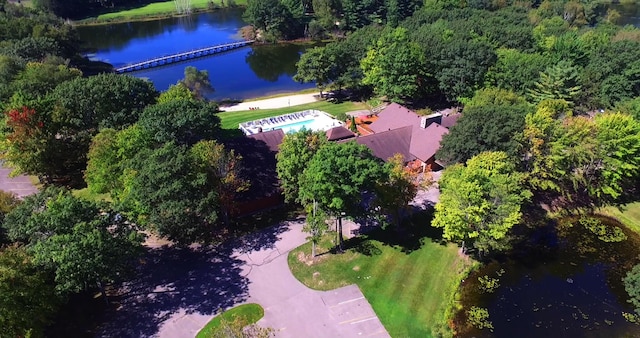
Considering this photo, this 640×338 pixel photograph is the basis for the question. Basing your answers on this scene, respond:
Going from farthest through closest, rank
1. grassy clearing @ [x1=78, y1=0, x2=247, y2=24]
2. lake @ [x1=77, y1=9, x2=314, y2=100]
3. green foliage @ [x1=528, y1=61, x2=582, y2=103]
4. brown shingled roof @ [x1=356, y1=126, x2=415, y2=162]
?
grassy clearing @ [x1=78, y1=0, x2=247, y2=24], lake @ [x1=77, y1=9, x2=314, y2=100], green foliage @ [x1=528, y1=61, x2=582, y2=103], brown shingled roof @ [x1=356, y1=126, x2=415, y2=162]

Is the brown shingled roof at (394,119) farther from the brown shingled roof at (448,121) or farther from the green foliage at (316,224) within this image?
the green foliage at (316,224)

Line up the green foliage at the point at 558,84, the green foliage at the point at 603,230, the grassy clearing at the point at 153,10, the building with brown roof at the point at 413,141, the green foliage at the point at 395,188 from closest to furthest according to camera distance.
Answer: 1. the green foliage at the point at 395,188
2. the green foliage at the point at 603,230
3. the building with brown roof at the point at 413,141
4. the green foliage at the point at 558,84
5. the grassy clearing at the point at 153,10

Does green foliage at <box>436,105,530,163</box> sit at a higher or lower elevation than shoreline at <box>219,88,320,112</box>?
higher

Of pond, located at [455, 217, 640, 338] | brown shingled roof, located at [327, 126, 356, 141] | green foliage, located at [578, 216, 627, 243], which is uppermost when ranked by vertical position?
brown shingled roof, located at [327, 126, 356, 141]

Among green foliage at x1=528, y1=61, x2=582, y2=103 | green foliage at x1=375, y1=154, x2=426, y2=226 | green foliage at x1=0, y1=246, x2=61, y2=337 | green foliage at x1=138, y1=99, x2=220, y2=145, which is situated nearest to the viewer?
green foliage at x1=0, y1=246, x2=61, y2=337

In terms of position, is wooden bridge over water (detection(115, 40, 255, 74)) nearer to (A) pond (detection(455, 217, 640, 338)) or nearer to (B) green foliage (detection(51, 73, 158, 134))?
(B) green foliage (detection(51, 73, 158, 134))

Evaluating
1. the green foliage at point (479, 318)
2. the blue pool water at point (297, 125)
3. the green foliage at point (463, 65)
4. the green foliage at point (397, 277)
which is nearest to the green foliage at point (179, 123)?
the green foliage at point (397, 277)

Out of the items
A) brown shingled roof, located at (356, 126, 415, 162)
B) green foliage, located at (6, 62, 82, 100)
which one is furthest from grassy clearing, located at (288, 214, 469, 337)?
green foliage, located at (6, 62, 82, 100)

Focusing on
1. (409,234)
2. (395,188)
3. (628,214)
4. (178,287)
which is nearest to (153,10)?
(178,287)
